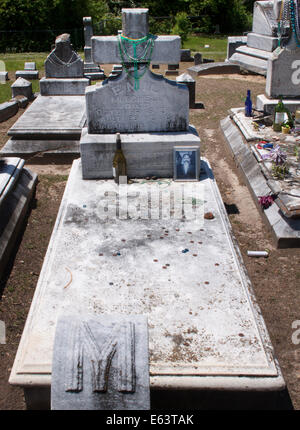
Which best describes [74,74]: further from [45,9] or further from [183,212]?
[45,9]

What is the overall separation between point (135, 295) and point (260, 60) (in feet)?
51.1

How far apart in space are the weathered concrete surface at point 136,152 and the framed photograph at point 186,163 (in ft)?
0.33

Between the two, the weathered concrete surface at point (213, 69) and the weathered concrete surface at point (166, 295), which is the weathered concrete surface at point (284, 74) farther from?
the weathered concrete surface at point (213, 69)

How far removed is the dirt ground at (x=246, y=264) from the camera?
4.72 meters

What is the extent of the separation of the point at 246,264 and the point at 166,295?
1.98 metres

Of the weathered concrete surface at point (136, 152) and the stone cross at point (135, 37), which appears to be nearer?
the stone cross at point (135, 37)

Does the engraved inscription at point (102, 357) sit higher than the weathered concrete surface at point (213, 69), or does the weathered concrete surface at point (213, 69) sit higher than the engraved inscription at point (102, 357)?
the weathered concrete surface at point (213, 69)

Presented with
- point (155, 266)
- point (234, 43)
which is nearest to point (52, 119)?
Result: point (155, 266)

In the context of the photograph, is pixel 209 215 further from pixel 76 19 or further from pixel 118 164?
pixel 76 19

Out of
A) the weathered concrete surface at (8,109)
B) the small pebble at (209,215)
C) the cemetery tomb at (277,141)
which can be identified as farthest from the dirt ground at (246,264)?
the weathered concrete surface at (8,109)

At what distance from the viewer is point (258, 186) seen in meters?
8.02

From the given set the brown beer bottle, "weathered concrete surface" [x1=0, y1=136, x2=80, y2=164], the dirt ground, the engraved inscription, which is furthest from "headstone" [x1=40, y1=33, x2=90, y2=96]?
the engraved inscription
